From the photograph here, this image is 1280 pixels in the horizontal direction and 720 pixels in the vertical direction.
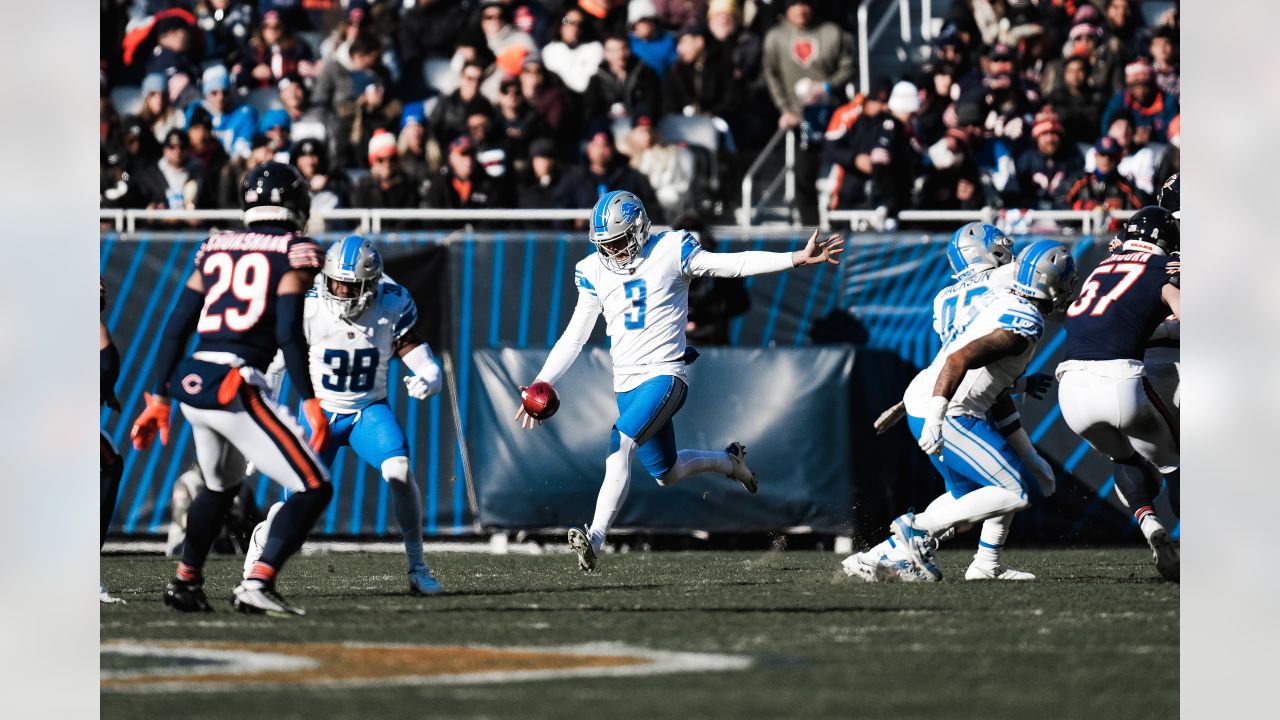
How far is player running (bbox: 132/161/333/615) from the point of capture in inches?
254

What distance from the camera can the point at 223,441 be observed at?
665 centimetres

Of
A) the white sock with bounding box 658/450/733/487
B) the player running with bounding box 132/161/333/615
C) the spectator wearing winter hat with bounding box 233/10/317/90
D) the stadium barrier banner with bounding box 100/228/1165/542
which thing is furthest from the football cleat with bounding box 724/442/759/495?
the spectator wearing winter hat with bounding box 233/10/317/90

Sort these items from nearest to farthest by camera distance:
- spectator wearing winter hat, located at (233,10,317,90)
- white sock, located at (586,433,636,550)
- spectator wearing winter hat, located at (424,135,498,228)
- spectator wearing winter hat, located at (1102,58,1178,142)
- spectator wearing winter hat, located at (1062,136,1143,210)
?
1. white sock, located at (586,433,636,550)
2. spectator wearing winter hat, located at (1062,136,1143,210)
3. spectator wearing winter hat, located at (424,135,498,228)
4. spectator wearing winter hat, located at (1102,58,1178,142)
5. spectator wearing winter hat, located at (233,10,317,90)

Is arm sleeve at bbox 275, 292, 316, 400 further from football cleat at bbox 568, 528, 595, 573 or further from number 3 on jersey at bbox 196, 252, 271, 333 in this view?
football cleat at bbox 568, 528, 595, 573

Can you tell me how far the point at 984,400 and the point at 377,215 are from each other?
4909mm

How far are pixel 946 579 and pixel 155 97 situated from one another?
24.9 feet

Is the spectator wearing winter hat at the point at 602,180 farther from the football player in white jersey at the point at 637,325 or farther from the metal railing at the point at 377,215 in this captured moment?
the football player in white jersey at the point at 637,325

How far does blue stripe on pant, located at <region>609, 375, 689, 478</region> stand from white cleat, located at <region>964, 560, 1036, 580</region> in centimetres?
142

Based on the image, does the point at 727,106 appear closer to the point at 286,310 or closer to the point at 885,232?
the point at 885,232

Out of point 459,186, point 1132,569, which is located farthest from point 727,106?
point 1132,569

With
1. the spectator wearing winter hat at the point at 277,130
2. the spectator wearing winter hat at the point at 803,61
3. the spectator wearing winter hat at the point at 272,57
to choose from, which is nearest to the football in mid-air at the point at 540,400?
the spectator wearing winter hat at the point at 277,130

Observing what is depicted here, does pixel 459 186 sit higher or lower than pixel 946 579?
higher

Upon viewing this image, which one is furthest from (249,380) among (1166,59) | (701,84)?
(1166,59)

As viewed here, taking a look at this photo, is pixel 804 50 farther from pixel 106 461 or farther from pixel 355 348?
pixel 106 461
